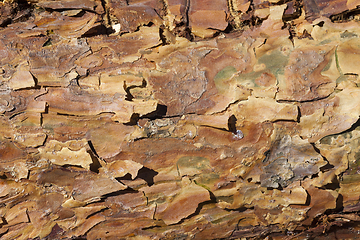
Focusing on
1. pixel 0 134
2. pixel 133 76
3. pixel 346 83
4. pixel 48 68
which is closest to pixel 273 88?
pixel 346 83

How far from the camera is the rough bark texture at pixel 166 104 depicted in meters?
1.19

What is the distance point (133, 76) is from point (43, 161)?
0.53m

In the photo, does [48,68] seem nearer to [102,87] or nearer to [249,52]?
[102,87]

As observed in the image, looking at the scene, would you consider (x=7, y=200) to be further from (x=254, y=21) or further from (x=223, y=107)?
(x=254, y=21)

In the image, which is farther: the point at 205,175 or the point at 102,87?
the point at 205,175

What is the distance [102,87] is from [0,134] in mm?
467

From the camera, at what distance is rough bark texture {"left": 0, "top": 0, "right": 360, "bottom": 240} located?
1188 mm

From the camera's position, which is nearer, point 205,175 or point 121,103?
point 121,103

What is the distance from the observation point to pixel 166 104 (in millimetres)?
1223

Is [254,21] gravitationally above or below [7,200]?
above

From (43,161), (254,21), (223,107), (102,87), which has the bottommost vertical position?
(43,161)

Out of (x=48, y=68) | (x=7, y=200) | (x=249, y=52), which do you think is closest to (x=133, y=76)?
(x=48, y=68)

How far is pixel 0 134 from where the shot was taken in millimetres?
1187

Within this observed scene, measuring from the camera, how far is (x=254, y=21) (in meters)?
1.28
